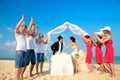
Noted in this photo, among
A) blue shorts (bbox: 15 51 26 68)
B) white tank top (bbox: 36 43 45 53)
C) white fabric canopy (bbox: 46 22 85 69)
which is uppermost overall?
white fabric canopy (bbox: 46 22 85 69)

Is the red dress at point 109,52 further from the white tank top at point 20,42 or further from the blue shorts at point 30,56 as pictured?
the white tank top at point 20,42

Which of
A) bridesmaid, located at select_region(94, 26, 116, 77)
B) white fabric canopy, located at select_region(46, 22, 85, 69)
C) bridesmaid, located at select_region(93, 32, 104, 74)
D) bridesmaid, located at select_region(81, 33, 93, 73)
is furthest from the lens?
white fabric canopy, located at select_region(46, 22, 85, 69)

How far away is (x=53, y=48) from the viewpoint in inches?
405

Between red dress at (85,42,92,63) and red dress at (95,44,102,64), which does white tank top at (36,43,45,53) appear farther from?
red dress at (95,44,102,64)

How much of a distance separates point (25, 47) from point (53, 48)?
108 inches

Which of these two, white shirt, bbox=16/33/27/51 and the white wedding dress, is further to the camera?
the white wedding dress

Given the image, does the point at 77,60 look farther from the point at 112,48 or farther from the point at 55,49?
the point at 112,48

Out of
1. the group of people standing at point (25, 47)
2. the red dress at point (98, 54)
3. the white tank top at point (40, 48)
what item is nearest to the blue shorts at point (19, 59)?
the group of people standing at point (25, 47)

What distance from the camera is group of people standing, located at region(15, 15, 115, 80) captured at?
24.9 feet

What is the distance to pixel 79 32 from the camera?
1071 centimetres

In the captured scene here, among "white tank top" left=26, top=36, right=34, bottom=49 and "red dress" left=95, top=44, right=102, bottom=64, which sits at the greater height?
"white tank top" left=26, top=36, right=34, bottom=49

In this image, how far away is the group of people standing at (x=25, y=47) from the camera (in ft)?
24.8

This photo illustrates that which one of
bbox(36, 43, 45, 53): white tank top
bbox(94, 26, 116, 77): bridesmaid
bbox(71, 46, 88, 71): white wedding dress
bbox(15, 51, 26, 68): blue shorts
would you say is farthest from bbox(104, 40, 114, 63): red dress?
bbox(15, 51, 26, 68): blue shorts

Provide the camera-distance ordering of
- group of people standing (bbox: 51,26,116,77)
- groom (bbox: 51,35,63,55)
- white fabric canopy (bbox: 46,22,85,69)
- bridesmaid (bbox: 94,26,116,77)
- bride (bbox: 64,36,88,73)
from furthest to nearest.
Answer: white fabric canopy (bbox: 46,22,85,69), groom (bbox: 51,35,63,55), bride (bbox: 64,36,88,73), group of people standing (bbox: 51,26,116,77), bridesmaid (bbox: 94,26,116,77)
